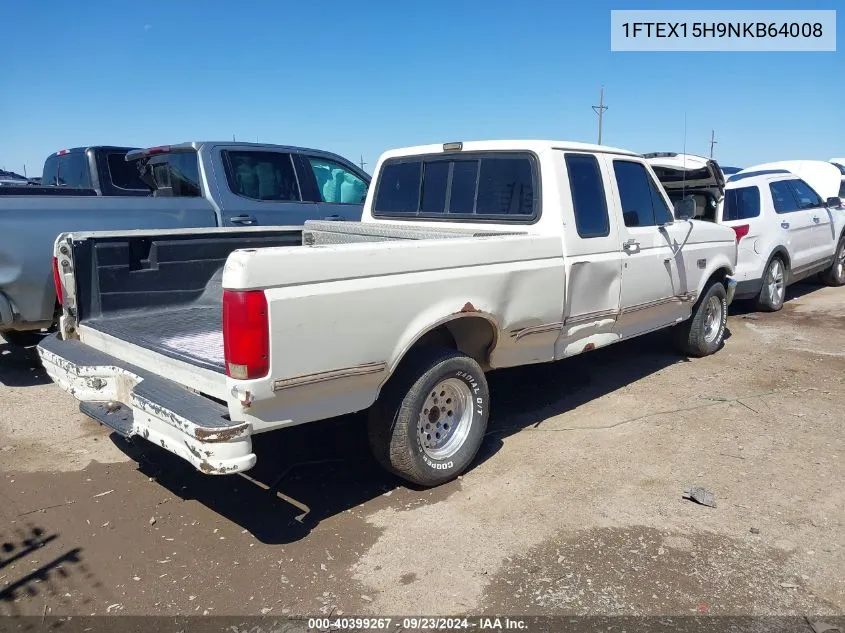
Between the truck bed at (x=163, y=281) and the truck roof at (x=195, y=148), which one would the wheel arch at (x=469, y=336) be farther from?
the truck roof at (x=195, y=148)

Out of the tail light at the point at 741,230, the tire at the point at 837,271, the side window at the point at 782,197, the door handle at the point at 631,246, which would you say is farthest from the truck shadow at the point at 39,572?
the tire at the point at 837,271

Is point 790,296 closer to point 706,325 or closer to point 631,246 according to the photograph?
point 706,325

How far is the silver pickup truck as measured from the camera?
5.41 metres

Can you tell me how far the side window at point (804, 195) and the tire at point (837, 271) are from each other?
1512 millimetres

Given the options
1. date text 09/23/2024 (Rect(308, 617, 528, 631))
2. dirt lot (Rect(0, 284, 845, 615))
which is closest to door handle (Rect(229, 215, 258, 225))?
dirt lot (Rect(0, 284, 845, 615))

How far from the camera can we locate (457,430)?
167 inches

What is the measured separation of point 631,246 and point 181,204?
399 centimetres

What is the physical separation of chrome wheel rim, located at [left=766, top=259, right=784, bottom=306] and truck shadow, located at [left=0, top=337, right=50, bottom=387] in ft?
26.9

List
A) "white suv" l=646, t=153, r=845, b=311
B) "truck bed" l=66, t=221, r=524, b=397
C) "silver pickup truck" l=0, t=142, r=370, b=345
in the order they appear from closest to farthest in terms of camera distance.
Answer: "truck bed" l=66, t=221, r=524, b=397 < "silver pickup truck" l=0, t=142, r=370, b=345 < "white suv" l=646, t=153, r=845, b=311

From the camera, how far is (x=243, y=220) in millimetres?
6844

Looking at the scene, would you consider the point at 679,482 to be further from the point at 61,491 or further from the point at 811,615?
the point at 61,491

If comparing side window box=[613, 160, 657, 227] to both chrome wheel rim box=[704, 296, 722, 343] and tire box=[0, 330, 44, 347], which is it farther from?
tire box=[0, 330, 44, 347]

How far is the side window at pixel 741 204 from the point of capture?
8.32m

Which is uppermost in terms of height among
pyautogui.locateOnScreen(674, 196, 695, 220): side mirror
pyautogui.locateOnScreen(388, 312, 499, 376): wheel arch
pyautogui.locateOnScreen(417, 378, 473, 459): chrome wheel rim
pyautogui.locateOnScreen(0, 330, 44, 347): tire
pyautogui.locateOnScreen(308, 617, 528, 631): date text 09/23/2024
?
pyautogui.locateOnScreen(674, 196, 695, 220): side mirror
